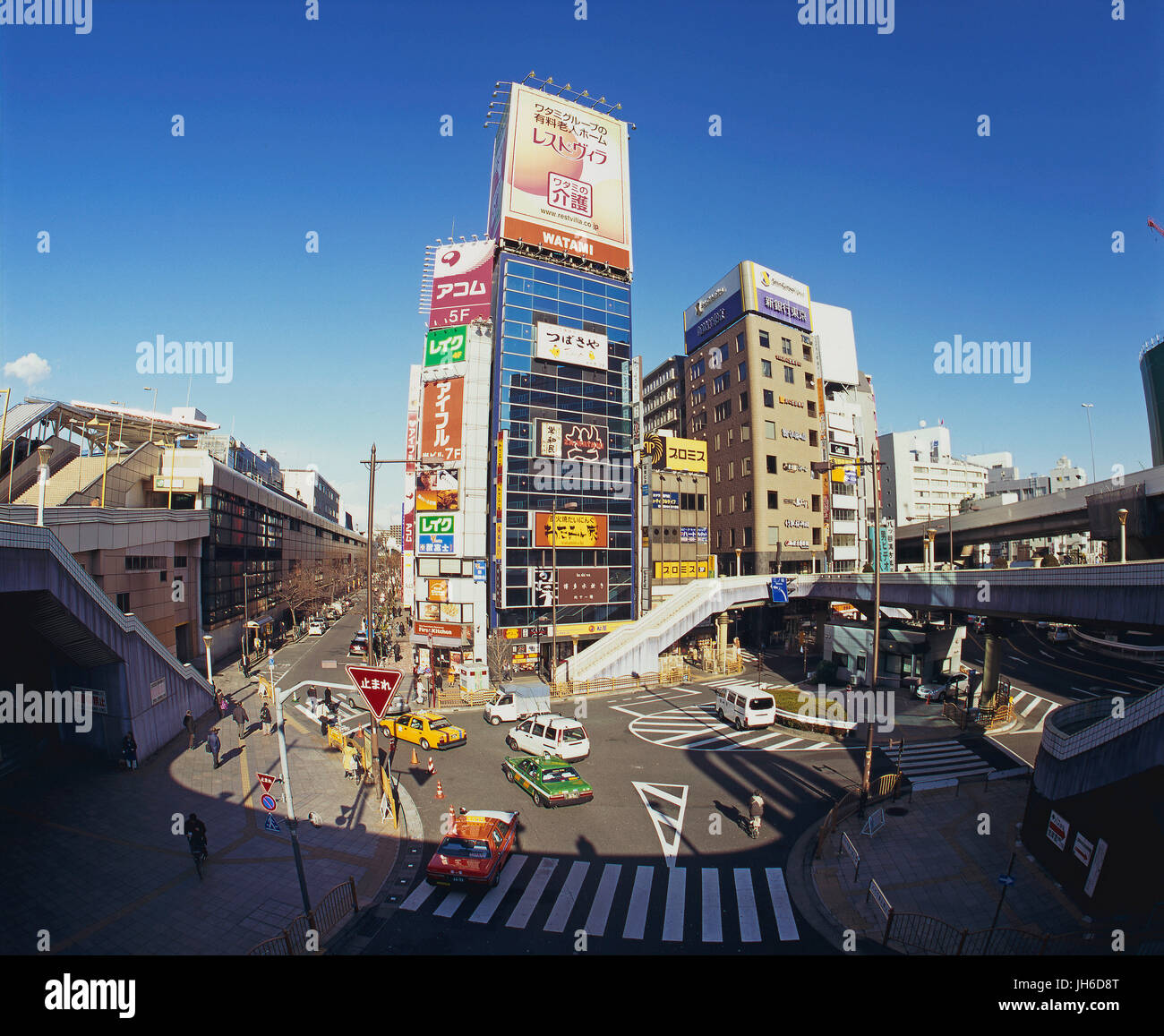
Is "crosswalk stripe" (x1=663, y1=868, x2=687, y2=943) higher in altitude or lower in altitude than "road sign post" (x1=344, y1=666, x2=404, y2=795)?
lower

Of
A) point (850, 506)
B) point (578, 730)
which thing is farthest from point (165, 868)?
point (850, 506)

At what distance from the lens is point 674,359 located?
260 ft

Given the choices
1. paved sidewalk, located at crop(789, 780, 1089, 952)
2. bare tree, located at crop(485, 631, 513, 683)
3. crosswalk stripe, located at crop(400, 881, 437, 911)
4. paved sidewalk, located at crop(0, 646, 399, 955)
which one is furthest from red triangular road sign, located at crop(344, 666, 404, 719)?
bare tree, located at crop(485, 631, 513, 683)

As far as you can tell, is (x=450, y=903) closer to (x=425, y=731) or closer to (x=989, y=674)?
(x=425, y=731)

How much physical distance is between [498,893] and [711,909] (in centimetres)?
507

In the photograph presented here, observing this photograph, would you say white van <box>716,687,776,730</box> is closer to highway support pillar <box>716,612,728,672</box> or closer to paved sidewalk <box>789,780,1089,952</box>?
paved sidewalk <box>789,780,1089,952</box>

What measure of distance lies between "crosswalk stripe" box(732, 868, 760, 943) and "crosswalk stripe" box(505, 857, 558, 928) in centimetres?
466

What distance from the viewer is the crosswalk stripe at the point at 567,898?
1289cm

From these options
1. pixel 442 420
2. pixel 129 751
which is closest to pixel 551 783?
pixel 129 751

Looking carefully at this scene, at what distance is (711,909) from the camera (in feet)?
44.7

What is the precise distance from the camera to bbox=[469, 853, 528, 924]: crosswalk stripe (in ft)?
43.4

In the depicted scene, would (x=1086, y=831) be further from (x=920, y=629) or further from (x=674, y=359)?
(x=674, y=359)

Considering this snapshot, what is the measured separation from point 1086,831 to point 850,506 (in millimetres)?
59888

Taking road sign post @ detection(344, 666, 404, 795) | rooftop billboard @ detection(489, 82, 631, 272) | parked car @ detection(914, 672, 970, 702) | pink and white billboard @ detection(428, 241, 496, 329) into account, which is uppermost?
rooftop billboard @ detection(489, 82, 631, 272)
